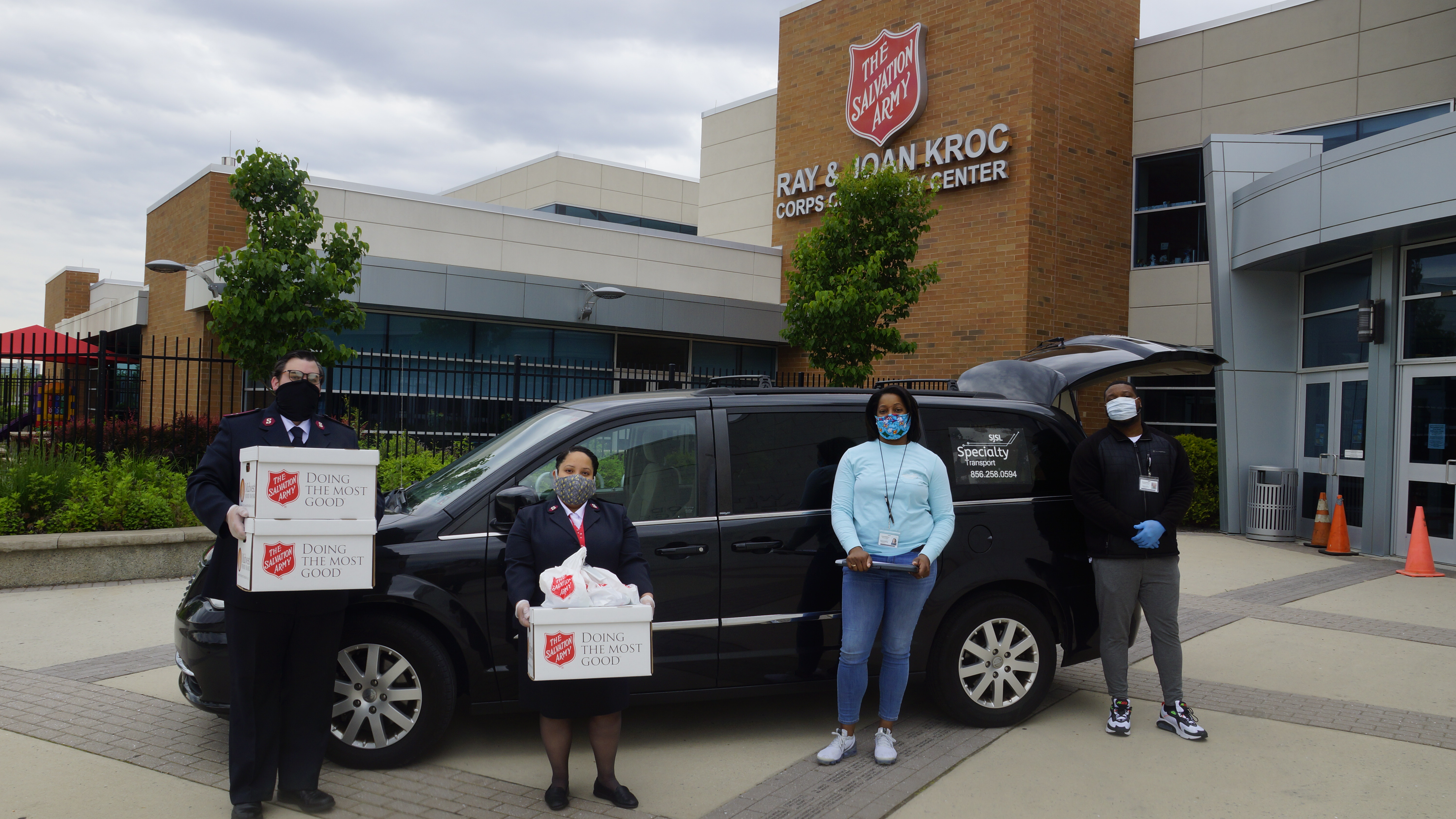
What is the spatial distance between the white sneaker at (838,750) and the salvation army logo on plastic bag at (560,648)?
1.49 meters

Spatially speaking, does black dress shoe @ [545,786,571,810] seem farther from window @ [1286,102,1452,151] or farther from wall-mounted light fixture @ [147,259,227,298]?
window @ [1286,102,1452,151]

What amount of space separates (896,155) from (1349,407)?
27.3 feet

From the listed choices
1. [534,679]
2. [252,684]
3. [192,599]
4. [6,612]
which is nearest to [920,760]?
[534,679]

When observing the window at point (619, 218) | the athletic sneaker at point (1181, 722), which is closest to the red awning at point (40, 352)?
the athletic sneaker at point (1181, 722)

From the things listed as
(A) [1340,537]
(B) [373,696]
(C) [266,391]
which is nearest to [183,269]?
(C) [266,391]

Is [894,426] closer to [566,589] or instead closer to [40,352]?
[566,589]

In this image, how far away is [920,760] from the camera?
15.3 feet

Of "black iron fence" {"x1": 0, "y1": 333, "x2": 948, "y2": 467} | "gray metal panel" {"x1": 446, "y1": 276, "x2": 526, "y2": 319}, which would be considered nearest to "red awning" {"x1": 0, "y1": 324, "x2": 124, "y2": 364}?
"black iron fence" {"x1": 0, "y1": 333, "x2": 948, "y2": 467}

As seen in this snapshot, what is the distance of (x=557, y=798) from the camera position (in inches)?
157

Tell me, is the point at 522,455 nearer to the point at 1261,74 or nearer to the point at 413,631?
the point at 413,631

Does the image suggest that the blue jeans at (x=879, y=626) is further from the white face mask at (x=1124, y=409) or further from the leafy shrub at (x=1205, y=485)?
the leafy shrub at (x=1205, y=485)

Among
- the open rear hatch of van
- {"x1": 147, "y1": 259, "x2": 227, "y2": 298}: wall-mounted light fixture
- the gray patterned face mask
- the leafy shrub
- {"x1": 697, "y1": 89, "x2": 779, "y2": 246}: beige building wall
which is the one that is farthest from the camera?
{"x1": 697, "y1": 89, "x2": 779, "y2": 246}: beige building wall

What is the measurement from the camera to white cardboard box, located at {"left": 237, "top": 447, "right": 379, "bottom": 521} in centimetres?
369

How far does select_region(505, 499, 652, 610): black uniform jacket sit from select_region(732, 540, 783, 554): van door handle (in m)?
0.74
